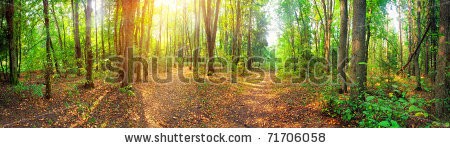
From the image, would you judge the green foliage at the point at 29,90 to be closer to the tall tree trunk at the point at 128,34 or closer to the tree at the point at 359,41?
the tall tree trunk at the point at 128,34

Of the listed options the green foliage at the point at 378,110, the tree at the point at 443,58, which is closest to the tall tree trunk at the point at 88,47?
the green foliage at the point at 378,110

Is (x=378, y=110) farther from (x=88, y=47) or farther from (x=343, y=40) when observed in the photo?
(x=88, y=47)

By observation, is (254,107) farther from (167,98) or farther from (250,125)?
(167,98)

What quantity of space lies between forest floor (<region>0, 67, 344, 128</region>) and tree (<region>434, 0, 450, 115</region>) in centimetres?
260

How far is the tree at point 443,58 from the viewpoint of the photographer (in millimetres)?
6367

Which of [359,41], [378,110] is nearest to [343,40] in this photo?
[359,41]

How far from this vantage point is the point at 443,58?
6402 millimetres

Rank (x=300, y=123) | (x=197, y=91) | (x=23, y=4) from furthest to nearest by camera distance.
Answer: (x=197, y=91)
(x=23, y=4)
(x=300, y=123)

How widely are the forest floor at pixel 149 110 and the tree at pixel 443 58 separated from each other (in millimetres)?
2603

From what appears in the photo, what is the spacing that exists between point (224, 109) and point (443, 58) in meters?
7.04

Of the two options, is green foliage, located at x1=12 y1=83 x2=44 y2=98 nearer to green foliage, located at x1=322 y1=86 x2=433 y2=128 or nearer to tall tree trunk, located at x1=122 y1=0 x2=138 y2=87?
tall tree trunk, located at x1=122 y1=0 x2=138 y2=87

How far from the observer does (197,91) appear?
1314 cm

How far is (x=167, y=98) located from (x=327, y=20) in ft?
43.3

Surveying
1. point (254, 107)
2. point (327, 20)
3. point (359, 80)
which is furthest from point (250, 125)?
point (327, 20)
